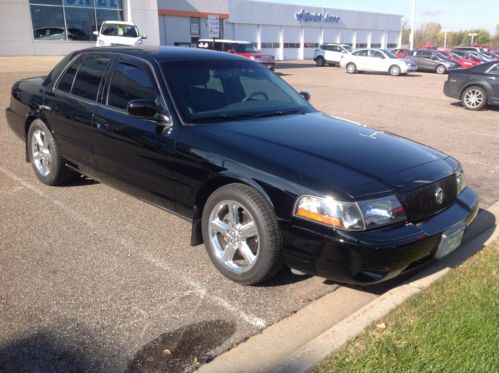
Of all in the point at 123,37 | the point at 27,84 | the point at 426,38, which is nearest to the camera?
Result: the point at 27,84

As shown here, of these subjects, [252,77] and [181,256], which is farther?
[252,77]

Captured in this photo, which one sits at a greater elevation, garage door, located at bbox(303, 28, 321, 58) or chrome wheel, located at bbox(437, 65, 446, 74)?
garage door, located at bbox(303, 28, 321, 58)

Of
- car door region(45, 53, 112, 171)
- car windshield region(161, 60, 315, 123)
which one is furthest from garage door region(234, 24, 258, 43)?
car windshield region(161, 60, 315, 123)

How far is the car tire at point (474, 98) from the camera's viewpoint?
13352 millimetres

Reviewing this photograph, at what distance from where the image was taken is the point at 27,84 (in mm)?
6164

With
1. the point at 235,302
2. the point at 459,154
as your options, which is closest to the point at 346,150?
the point at 235,302

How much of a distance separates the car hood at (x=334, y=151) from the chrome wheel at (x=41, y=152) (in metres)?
2.68

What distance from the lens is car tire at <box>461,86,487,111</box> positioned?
1335cm

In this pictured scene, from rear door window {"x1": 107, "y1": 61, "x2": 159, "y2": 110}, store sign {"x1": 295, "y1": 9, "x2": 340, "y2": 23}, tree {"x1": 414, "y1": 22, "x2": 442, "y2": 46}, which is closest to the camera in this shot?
rear door window {"x1": 107, "y1": 61, "x2": 159, "y2": 110}

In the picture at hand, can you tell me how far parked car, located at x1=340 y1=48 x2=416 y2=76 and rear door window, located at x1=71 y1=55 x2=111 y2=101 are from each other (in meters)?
26.6

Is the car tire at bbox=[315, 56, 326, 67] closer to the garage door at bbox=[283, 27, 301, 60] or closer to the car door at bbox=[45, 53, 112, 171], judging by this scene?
the garage door at bbox=[283, 27, 301, 60]

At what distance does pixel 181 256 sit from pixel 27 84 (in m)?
3.61

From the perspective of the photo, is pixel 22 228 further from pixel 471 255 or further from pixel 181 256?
pixel 471 255

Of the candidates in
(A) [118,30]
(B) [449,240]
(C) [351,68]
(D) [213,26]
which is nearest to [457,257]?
(B) [449,240]
